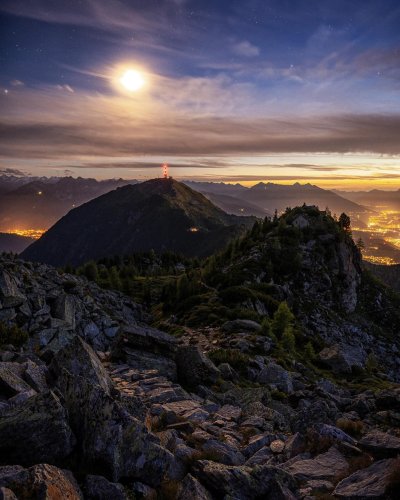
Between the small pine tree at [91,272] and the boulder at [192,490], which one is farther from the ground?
the boulder at [192,490]

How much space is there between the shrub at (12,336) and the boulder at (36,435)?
17.3m

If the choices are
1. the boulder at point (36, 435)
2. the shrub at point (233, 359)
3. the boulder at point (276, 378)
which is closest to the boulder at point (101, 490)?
the boulder at point (36, 435)

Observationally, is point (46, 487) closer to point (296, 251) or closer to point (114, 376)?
point (114, 376)

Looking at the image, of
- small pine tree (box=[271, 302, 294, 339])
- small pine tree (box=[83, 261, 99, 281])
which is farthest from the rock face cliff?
small pine tree (box=[83, 261, 99, 281])

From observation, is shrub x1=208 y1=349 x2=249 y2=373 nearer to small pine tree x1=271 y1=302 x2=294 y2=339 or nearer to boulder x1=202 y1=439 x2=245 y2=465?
boulder x1=202 y1=439 x2=245 y2=465

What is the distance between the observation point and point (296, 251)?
106750mm

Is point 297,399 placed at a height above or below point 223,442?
below

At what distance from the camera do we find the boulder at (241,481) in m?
10.7

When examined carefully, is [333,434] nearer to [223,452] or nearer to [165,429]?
[223,452]

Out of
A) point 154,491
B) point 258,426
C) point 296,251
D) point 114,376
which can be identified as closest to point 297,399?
point 258,426

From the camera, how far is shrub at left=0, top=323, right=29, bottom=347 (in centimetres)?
2619

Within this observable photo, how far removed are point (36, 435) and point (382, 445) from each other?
1198 cm

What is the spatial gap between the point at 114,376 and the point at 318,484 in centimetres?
1585

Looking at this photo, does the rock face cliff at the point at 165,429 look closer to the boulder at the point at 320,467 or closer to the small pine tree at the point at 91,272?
the boulder at the point at 320,467
